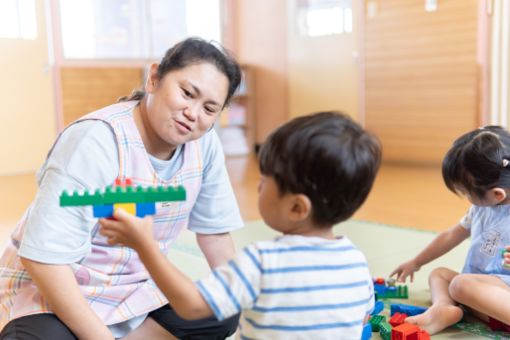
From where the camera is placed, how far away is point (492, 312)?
117 cm

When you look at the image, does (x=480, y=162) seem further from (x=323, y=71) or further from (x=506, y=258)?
(x=323, y=71)

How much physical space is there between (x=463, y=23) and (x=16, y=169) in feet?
9.66

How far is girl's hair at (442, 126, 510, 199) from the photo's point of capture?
3.76 feet

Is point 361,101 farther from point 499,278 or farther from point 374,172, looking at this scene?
point 374,172

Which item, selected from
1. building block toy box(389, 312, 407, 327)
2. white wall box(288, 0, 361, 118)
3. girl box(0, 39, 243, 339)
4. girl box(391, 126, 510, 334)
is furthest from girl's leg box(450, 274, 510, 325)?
white wall box(288, 0, 361, 118)

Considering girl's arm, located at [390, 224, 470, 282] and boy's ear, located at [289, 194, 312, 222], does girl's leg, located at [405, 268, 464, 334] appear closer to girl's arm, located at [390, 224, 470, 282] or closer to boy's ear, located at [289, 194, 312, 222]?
girl's arm, located at [390, 224, 470, 282]

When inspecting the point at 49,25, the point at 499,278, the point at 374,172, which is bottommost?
the point at 499,278

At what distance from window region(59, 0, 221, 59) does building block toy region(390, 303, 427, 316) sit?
3.28 metres

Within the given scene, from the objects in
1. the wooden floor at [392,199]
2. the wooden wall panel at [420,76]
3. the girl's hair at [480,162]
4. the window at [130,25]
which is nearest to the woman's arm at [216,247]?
the girl's hair at [480,162]

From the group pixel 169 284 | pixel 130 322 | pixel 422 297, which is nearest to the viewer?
pixel 169 284

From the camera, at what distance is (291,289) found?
2.24 feet

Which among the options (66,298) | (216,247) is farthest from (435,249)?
(66,298)

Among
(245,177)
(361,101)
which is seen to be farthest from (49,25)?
(361,101)

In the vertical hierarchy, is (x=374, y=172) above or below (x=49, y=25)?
below
